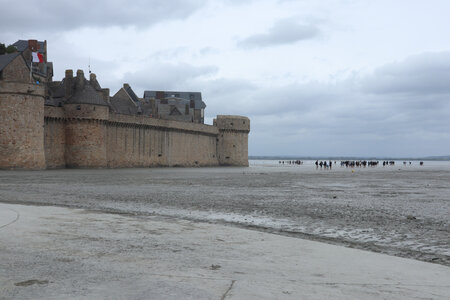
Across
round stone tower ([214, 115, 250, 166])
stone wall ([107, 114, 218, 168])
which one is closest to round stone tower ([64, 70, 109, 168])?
stone wall ([107, 114, 218, 168])

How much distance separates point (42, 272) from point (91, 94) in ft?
137

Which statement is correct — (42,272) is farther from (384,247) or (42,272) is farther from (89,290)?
(384,247)

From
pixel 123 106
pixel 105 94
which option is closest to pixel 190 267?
pixel 105 94

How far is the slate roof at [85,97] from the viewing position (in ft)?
142

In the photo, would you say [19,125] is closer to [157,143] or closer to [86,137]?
[86,137]

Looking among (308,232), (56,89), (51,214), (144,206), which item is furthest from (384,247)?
(56,89)

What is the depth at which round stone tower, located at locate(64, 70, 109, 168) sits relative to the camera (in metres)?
42.9

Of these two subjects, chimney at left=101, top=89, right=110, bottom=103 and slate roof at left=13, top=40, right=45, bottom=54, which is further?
slate roof at left=13, top=40, right=45, bottom=54

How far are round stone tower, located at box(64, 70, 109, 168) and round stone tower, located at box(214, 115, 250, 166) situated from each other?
26977mm

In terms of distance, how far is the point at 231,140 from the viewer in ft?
228

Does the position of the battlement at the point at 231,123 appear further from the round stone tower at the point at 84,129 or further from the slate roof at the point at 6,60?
the slate roof at the point at 6,60

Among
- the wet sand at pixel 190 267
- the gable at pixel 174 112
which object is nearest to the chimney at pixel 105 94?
the gable at pixel 174 112

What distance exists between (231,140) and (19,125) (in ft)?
124

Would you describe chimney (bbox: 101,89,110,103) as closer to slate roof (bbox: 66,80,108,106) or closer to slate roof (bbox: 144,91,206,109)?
slate roof (bbox: 66,80,108,106)
